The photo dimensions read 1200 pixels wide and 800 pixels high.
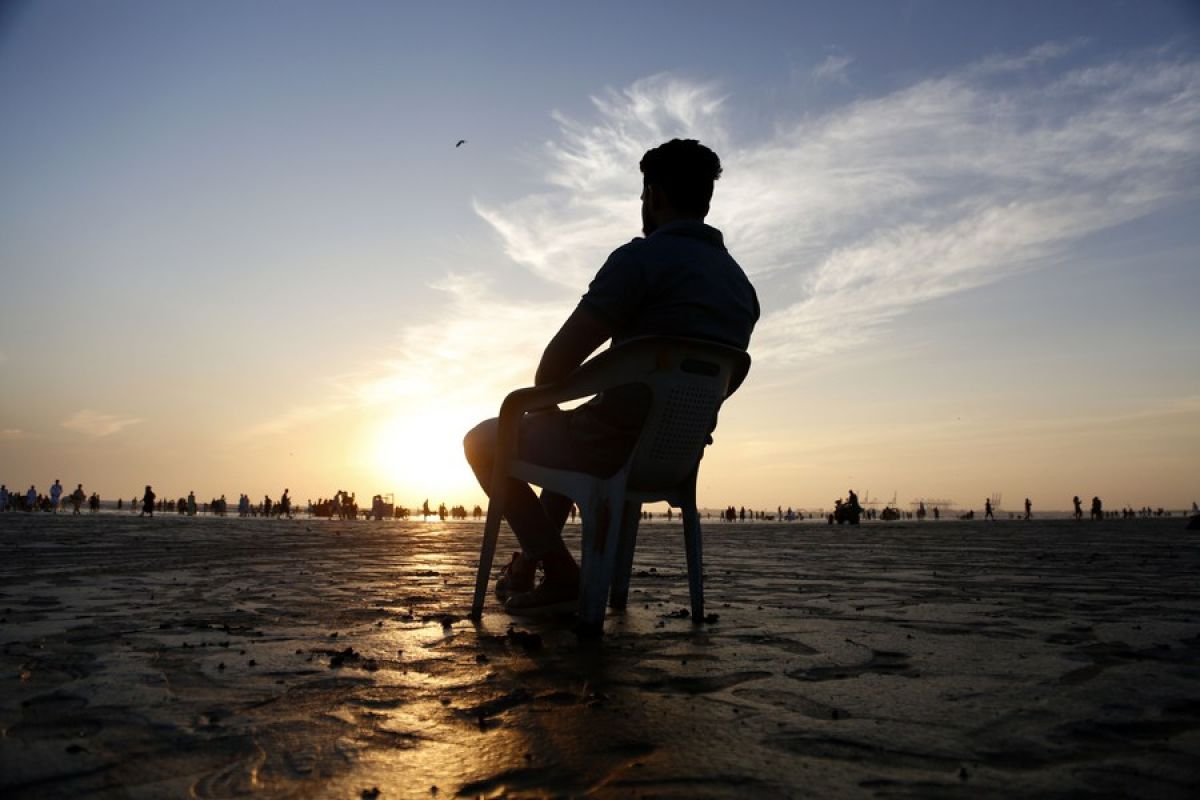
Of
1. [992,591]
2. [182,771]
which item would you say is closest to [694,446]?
[182,771]

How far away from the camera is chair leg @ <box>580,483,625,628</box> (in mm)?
3193

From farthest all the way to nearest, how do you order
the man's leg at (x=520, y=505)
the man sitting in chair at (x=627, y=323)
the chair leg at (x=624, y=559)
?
the chair leg at (x=624, y=559)
the man's leg at (x=520, y=505)
the man sitting in chair at (x=627, y=323)

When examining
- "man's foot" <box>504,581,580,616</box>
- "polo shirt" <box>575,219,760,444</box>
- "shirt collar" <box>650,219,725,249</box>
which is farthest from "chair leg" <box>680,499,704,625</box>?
"shirt collar" <box>650,219,725,249</box>

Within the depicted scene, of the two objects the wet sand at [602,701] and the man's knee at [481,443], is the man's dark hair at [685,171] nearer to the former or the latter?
the man's knee at [481,443]

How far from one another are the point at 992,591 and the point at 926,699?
3.64 meters

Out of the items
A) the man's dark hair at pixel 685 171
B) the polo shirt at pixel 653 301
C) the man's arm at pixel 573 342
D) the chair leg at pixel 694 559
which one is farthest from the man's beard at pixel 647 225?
the chair leg at pixel 694 559

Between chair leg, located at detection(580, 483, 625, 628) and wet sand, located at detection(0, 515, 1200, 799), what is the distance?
0.14 m

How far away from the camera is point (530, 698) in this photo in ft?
7.14

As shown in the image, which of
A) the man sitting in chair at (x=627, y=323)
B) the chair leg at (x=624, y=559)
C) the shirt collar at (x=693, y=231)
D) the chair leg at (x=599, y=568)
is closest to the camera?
the chair leg at (x=599, y=568)

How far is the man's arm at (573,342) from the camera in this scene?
329 cm

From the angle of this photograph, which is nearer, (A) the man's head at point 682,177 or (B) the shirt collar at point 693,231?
(B) the shirt collar at point 693,231

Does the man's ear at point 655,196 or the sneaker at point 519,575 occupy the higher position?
the man's ear at point 655,196

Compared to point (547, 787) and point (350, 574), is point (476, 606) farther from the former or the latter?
point (350, 574)

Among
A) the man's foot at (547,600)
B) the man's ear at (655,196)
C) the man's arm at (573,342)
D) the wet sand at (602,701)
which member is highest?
the man's ear at (655,196)
